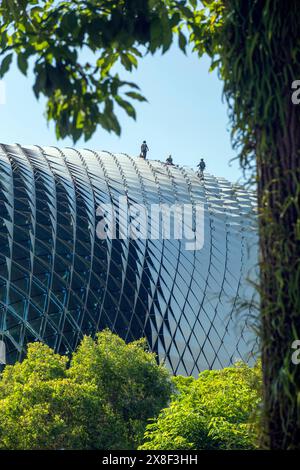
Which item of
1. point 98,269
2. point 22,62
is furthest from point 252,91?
point 98,269

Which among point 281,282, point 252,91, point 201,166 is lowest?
point 281,282

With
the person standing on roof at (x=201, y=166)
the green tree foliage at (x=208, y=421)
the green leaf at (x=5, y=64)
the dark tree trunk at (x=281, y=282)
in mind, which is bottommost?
the green tree foliage at (x=208, y=421)

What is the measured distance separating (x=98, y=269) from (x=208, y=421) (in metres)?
24.7

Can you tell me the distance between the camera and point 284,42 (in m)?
5.99

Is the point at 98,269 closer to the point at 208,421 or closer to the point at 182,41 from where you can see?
the point at 208,421

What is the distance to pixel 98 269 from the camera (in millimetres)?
46312

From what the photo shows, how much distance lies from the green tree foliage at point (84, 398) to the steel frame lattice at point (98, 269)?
12645 mm

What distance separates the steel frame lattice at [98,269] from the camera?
4212cm

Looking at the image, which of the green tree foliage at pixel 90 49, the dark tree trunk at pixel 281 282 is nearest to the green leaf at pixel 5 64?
the green tree foliage at pixel 90 49

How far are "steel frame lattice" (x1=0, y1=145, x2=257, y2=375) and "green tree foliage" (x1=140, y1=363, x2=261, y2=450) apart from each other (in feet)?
52.6

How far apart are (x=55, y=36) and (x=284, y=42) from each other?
214 centimetres

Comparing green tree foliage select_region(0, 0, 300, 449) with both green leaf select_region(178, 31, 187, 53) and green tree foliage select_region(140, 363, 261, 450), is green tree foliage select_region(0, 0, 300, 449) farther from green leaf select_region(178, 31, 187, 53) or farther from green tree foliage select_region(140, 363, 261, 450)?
green tree foliage select_region(140, 363, 261, 450)

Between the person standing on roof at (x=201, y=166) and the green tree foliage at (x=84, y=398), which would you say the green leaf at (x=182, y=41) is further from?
the person standing on roof at (x=201, y=166)

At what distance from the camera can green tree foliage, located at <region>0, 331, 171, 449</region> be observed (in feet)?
75.3
